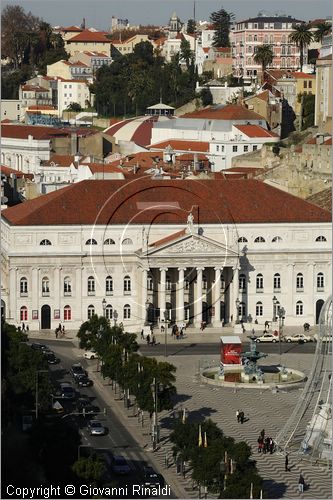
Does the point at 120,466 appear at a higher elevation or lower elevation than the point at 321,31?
lower

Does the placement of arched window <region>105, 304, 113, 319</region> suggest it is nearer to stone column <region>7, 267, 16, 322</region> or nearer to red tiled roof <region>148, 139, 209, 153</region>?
stone column <region>7, 267, 16, 322</region>

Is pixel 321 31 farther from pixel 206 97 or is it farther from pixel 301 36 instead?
pixel 206 97

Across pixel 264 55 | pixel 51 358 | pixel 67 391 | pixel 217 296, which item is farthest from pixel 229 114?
pixel 67 391

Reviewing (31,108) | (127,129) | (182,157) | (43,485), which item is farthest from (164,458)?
(31,108)

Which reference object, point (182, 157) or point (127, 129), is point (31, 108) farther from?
point (182, 157)

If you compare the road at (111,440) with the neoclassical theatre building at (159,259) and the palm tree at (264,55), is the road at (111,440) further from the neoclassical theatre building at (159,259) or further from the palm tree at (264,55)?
the palm tree at (264,55)
